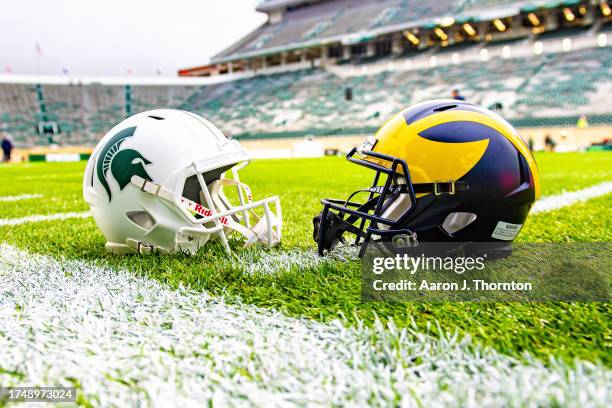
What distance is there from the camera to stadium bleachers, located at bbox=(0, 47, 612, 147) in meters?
21.6

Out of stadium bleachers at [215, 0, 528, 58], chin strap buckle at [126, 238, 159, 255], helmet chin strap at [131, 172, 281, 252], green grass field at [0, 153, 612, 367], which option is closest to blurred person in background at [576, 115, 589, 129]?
stadium bleachers at [215, 0, 528, 58]

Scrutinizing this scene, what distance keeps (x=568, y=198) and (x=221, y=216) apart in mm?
3571

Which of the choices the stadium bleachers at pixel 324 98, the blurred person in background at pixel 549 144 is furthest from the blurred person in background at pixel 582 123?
the blurred person in background at pixel 549 144

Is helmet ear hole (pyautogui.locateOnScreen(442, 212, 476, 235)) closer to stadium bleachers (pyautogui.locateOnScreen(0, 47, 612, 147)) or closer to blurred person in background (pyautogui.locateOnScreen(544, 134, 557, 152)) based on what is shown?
blurred person in background (pyautogui.locateOnScreen(544, 134, 557, 152))

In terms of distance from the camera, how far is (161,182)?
1.88m

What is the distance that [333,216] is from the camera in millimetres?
1861

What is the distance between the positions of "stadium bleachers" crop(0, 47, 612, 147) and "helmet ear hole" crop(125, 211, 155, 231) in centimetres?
2139

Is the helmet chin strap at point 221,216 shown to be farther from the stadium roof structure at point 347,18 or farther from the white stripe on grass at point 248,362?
the stadium roof structure at point 347,18

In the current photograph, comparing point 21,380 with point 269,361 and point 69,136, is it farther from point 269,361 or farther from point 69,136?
point 69,136

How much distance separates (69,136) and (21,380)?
1279 inches

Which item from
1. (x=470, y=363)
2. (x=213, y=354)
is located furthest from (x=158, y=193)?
(x=470, y=363)

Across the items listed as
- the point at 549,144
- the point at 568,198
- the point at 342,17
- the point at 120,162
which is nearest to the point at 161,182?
the point at 120,162

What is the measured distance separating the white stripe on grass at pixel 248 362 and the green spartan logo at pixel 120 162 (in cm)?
57

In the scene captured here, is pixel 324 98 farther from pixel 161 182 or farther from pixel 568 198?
pixel 161 182
